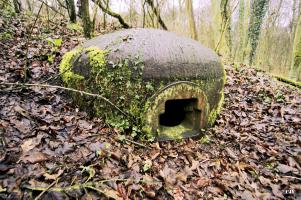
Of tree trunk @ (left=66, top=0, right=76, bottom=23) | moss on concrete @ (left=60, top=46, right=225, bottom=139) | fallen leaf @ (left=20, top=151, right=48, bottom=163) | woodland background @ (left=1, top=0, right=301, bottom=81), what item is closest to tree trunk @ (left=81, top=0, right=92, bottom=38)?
woodland background @ (left=1, top=0, right=301, bottom=81)

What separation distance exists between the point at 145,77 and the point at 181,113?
4.33 feet

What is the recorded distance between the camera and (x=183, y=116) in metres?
4.50

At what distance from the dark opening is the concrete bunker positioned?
0.08ft

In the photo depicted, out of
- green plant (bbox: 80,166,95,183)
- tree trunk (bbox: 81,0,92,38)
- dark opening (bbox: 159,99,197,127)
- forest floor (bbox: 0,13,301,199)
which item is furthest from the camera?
tree trunk (bbox: 81,0,92,38)

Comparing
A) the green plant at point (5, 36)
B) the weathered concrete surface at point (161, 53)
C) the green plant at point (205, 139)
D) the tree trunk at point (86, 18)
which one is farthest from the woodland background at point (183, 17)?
the green plant at point (205, 139)

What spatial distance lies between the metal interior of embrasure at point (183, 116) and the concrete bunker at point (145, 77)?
2cm

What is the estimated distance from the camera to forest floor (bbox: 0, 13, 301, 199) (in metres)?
2.46

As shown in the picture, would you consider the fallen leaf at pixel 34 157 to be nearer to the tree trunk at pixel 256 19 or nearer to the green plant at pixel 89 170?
the green plant at pixel 89 170

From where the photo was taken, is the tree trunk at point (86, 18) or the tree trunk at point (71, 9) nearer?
the tree trunk at point (86, 18)

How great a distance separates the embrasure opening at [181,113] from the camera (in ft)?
13.6

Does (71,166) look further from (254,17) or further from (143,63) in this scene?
(254,17)

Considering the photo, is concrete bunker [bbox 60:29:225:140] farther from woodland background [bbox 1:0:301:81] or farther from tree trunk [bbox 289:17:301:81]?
tree trunk [bbox 289:17:301:81]

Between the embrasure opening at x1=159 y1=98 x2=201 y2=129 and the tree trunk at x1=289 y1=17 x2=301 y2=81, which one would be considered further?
the tree trunk at x1=289 y1=17 x2=301 y2=81

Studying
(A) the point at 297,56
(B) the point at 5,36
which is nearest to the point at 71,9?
(B) the point at 5,36
